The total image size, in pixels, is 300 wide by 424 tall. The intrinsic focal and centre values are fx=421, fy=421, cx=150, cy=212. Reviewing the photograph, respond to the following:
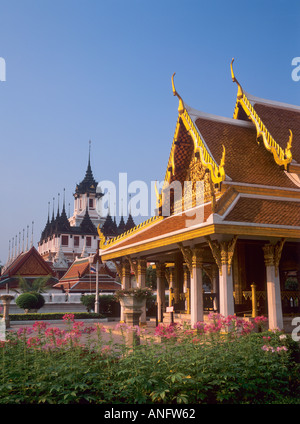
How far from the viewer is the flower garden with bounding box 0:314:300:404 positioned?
4.96 metres

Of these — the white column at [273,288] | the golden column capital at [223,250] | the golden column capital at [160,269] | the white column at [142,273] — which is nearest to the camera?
the golden column capital at [223,250]

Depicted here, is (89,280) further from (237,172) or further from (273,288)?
(273,288)

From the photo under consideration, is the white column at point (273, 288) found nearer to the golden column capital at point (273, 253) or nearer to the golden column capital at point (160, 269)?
the golden column capital at point (273, 253)

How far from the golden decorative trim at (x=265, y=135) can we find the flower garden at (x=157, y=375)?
23.8ft

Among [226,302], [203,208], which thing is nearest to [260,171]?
[203,208]

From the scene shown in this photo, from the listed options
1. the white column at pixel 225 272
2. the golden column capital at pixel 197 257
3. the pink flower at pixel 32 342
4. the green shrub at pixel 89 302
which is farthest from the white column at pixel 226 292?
the green shrub at pixel 89 302

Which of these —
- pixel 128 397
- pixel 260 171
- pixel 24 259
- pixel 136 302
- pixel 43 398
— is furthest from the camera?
pixel 24 259

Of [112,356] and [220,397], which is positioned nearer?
[220,397]

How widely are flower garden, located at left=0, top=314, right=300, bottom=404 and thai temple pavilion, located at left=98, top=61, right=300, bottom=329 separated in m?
3.99

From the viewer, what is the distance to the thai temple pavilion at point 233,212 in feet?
34.3

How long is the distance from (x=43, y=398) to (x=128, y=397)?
1.01 m

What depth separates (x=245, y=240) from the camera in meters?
11.7

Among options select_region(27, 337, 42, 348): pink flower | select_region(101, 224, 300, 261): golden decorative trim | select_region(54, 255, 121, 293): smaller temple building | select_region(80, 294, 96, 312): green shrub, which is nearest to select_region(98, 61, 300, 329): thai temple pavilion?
select_region(101, 224, 300, 261): golden decorative trim
